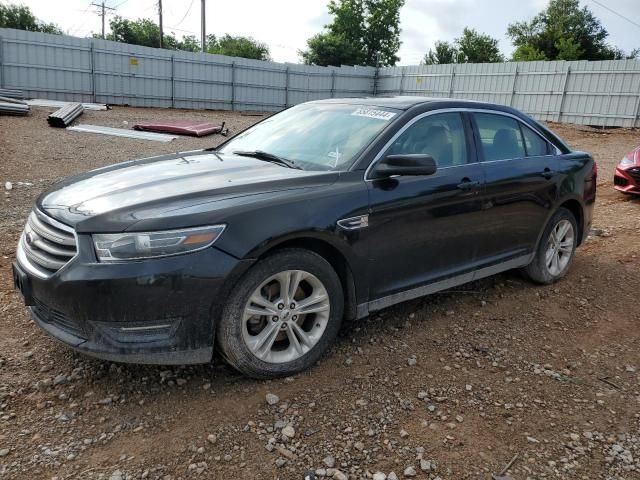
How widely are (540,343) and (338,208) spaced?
186 centimetres

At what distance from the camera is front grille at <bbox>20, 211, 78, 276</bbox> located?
266 centimetres

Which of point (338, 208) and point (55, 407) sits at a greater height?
point (338, 208)

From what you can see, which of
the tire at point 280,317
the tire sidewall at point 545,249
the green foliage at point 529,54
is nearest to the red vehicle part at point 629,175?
the tire sidewall at point 545,249

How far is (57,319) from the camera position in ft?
8.92

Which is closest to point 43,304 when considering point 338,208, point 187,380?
point 187,380

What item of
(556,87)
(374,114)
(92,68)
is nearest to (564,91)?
(556,87)

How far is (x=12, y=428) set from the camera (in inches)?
101

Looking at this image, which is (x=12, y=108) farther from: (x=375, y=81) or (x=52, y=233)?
(x=375, y=81)

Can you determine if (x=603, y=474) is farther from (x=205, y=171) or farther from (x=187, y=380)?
(x=205, y=171)

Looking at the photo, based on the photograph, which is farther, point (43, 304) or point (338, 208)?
point (338, 208)

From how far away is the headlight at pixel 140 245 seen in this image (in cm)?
255

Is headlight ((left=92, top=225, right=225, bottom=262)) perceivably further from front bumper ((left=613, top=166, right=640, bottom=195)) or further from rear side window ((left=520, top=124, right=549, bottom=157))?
front bumper ((left=613, top=166, right=640, bottom=195))

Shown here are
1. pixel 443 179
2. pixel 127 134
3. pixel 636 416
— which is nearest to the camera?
pixel 636 416

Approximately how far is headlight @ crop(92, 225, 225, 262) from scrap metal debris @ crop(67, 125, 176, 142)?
11257 millimetres
